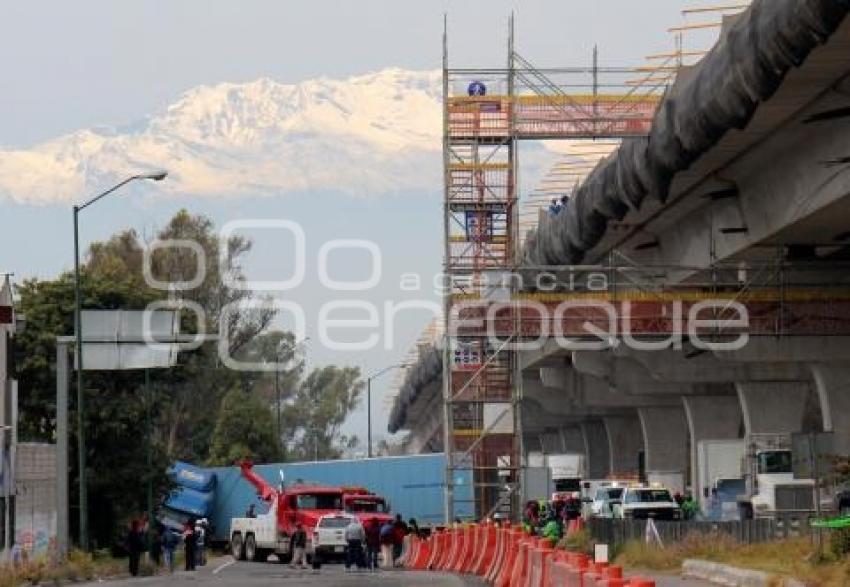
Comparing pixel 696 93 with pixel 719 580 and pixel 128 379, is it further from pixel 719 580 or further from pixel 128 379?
pixel 128 379

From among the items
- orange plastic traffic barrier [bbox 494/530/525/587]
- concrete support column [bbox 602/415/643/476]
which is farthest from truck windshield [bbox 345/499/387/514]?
concrete support column [bbox 602/415/643/476]

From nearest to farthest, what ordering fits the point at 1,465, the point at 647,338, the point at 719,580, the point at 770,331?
the point at 719,580
the point at 1,465
the point at 770,331
the point at 647,338

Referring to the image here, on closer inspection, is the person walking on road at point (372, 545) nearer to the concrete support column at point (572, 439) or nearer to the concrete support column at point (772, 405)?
the concrete support column at point (772, 405)

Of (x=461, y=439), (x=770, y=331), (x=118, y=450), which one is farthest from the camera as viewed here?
(x=461, y=439)

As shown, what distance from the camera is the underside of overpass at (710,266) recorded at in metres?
37.7

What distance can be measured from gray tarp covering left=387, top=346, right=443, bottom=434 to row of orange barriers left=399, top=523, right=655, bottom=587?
44912 millimetres

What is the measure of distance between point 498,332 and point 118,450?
13514 millimetres

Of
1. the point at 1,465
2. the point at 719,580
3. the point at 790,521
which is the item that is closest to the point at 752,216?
the point at 790,521

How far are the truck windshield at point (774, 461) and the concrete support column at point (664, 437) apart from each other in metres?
23.9

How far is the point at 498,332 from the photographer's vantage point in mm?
65688

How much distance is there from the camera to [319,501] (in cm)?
6062

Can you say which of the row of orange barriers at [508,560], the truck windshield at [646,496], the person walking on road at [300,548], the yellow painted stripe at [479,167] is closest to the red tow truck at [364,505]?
the row of orange barriers at [508,560]

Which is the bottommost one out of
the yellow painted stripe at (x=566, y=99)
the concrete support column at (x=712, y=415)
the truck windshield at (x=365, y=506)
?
the truck windshield at (x=365, y=506)

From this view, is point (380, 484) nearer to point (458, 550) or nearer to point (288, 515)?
point (288, 515)
